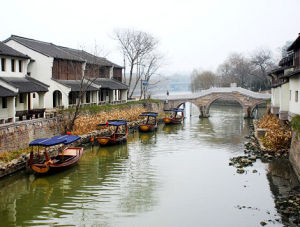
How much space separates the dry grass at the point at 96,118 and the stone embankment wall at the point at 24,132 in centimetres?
214

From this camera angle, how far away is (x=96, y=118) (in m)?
31.4

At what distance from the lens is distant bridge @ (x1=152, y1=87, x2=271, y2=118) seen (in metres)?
46.7

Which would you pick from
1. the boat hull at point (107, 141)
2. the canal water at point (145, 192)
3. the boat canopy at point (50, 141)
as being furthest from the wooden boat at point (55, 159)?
the boat hull at point (107, 141)

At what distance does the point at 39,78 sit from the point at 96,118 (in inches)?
235

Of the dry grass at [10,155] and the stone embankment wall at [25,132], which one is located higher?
the stone embankment wall at [25,132]

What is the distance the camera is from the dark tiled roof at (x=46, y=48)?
30328 millimetres

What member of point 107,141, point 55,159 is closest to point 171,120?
point 107,141

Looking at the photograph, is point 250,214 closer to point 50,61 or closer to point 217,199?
point 217,199

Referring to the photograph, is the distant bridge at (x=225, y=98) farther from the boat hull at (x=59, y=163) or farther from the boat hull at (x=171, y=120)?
the boat hull at (x=59, y=163)

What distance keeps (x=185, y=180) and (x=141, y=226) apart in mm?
6136

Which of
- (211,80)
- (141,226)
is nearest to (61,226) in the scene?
(141,226)

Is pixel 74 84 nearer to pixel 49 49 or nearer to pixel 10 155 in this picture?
pixel 49 49

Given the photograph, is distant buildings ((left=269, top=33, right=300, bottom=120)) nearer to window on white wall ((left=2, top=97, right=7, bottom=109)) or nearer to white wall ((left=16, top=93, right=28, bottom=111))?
window on white wall ((left=2, top=97, right=7, bottom=109))

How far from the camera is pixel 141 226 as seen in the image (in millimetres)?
13086
